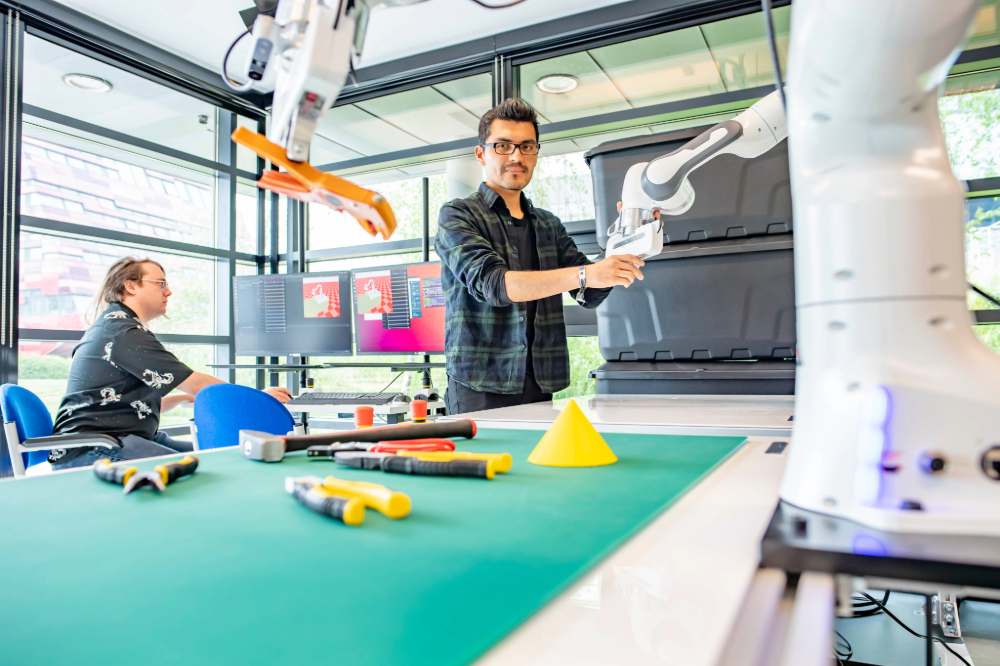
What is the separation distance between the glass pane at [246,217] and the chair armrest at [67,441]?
2.36 m

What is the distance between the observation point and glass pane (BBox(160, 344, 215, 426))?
375 centimetres

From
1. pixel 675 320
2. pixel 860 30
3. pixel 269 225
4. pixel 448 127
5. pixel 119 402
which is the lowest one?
pixel 119 402

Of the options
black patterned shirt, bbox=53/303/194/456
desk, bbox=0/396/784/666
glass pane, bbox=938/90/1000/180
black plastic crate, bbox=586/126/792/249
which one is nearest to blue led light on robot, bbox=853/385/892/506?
desk, bbox=0/396/784/666

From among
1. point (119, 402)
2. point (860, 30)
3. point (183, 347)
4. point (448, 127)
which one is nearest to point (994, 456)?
point (860, 30)

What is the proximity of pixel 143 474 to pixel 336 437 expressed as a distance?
23 cm

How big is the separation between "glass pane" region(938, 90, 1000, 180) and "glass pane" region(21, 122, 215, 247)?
13.2 feet

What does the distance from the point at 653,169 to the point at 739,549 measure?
52 cm

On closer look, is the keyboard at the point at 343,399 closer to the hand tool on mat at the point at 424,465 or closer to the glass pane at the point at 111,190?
the glass pane at the point at 111,190

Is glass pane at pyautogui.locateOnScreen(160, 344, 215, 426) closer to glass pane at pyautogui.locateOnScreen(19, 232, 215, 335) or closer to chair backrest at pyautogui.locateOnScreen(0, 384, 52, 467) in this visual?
glass pane at pyautogui.locateOnScreen(19, 232, 215, 335)

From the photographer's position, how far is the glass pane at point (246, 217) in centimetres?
420

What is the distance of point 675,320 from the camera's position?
1.79 meters

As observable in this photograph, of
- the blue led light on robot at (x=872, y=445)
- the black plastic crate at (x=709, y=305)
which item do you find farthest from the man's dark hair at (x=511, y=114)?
the blue led light on robot at (x=872, y=445)

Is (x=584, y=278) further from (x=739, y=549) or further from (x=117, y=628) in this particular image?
(x=117, y=628)

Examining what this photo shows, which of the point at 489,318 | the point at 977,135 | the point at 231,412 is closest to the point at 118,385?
the point at 231,412
